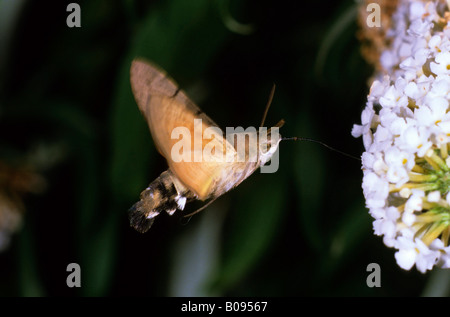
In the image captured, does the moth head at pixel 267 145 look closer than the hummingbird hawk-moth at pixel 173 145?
No

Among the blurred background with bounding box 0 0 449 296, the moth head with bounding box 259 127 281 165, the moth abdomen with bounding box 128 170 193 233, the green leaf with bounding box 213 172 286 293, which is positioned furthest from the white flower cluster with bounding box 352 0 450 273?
the green leaf with bounding box 213 172 286 293

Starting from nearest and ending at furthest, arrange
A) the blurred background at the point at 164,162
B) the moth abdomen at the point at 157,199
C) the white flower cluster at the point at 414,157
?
1. the white flower cluster at the point at 414,157
2. the moth abdomen at the point at 157,199
3. the blurred background at the point at 164,162

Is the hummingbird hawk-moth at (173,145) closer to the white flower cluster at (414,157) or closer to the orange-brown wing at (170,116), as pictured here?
the orange-brown wing at (170,116)

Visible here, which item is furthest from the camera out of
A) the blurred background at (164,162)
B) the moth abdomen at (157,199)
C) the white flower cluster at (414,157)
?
the blurred background at (164,162)

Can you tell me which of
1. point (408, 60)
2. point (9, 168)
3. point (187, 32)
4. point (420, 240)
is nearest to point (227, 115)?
point (187, 32)

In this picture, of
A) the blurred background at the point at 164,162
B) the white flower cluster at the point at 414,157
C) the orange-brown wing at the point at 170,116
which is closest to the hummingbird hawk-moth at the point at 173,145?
the orange-brown wing at the point at 170,116

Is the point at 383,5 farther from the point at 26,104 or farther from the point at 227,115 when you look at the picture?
the point at 26,104

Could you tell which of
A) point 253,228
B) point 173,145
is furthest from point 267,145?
point 253,228
